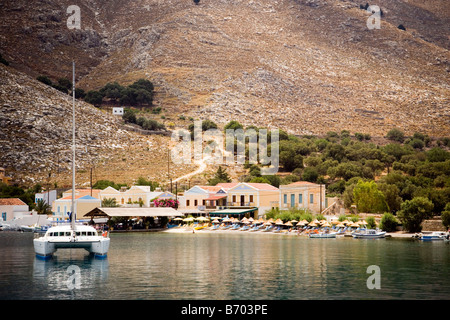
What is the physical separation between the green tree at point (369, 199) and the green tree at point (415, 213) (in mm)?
7297

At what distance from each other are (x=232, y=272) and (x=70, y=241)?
1433 cm

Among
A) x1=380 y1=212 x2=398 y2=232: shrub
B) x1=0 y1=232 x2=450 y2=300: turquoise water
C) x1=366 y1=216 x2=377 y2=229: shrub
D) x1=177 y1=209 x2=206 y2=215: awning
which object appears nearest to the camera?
x1=0 y1=232 x2=450 y2=300: turquoise water

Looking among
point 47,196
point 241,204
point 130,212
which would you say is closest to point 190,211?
point 241,204

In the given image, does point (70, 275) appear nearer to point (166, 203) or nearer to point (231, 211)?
point (231, 211)

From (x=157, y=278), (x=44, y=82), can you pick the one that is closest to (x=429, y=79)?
(x=44, y=82)

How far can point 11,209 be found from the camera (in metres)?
99.8

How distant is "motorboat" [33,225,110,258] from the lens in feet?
159

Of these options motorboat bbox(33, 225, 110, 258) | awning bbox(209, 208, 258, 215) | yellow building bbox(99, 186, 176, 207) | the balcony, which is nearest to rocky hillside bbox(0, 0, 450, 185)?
yellow building bbox(99, 186, 176, 207)

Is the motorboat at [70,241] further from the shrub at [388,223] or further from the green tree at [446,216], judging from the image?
the green tree at [446,216]

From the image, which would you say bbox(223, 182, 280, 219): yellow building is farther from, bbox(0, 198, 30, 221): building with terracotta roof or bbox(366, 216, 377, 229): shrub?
bbox(0, 198, 30, 221): building with terracotta roof

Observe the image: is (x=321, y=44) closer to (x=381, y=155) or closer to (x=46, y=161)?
(x=381, y=155)

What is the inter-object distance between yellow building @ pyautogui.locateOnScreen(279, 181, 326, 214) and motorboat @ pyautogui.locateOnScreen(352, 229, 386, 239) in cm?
1496

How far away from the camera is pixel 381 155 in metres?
123
